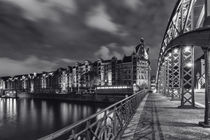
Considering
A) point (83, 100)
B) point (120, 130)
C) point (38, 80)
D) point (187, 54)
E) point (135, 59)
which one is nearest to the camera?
point (120, 130)

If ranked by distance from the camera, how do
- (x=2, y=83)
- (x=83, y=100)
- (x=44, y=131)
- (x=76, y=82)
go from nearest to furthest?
(x=44, y=131) → (x=83, y=100) → (x=76, y=82) → (x=2, y=83)

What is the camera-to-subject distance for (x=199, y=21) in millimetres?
12359

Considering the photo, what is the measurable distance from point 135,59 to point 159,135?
84555mm

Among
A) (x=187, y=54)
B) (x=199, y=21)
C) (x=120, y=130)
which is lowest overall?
(x=120, y=130)

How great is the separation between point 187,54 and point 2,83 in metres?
221

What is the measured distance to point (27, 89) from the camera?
158625mm

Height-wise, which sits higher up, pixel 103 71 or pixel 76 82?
pixel 103 71

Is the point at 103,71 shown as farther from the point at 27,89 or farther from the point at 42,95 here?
the point at 27,89

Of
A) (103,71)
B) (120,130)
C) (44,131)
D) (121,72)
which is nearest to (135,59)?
(121,72)

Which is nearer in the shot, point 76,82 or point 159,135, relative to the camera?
point 159,135

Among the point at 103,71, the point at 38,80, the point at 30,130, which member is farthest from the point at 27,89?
the point at 30,130

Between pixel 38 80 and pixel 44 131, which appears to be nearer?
pixel 44 131

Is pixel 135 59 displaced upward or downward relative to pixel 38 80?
upward

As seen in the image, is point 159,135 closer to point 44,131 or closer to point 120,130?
point 120,130
